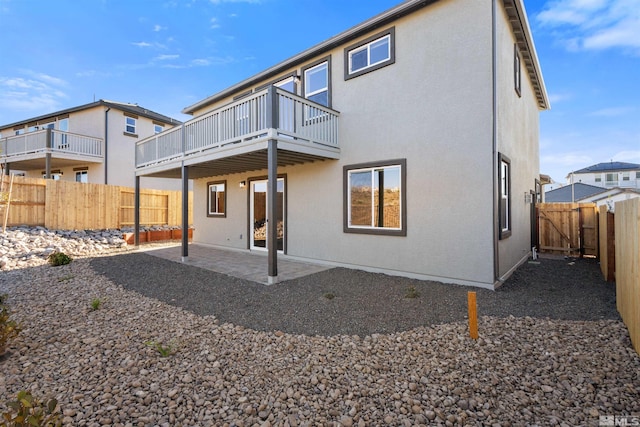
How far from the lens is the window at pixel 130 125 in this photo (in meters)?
17.6

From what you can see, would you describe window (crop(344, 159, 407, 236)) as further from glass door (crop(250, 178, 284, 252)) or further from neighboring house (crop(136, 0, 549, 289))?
glass door (crop(250, 178, 284, 252))

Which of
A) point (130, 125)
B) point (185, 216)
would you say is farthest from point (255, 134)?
point (130, 125)

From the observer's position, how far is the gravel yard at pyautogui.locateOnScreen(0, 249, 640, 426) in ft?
7.80

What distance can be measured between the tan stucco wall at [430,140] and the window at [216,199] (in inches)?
203

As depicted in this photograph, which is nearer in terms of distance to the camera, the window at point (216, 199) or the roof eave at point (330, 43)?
the roof eave at point (330, 43)

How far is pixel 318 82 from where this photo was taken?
8648 millimetres

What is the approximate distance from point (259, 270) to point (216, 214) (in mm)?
5264

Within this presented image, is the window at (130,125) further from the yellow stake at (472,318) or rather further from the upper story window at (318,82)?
the yellow stake at (472,318)

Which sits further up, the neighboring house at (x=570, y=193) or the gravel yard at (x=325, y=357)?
the neighboring house at (x=570, y=193)

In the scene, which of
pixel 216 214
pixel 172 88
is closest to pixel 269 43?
pixel 172 88

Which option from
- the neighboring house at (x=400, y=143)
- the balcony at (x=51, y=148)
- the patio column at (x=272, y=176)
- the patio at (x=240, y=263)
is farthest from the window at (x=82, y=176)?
the patio column at (x=272, y=176)

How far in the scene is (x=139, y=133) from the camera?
18156mm

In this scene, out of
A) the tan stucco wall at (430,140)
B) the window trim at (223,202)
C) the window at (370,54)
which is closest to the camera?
the tan stucco wall at (430,140)

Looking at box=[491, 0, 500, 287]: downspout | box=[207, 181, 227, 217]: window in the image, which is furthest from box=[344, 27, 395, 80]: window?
box=[207, 181, 227, 217]: window
